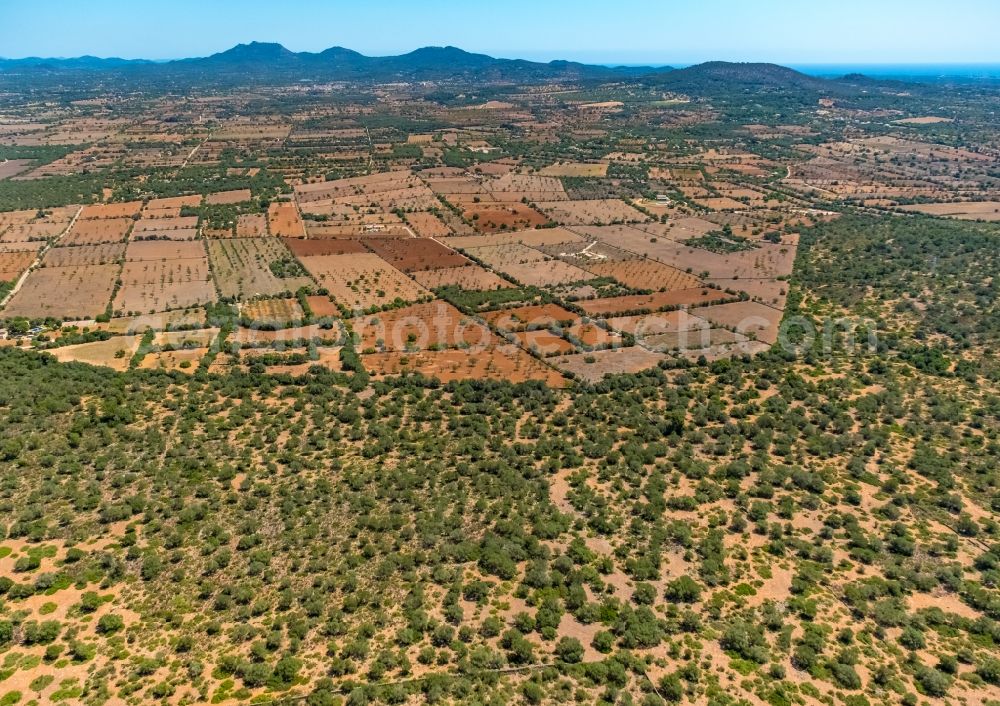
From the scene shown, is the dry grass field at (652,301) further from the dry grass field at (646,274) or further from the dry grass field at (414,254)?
the dry grass field at (414,254)

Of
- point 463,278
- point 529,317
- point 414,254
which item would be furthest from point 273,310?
point 529,317

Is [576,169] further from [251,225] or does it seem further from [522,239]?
[251,225]

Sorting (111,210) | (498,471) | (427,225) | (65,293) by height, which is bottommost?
(498,471)

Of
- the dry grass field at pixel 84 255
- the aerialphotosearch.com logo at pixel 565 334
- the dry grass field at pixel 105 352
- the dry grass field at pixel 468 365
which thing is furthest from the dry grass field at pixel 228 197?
the dry grass field at pixel 468 365

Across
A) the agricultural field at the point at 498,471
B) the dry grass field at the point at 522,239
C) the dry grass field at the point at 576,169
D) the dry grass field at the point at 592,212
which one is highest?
the dry grass field at the point at 576,169

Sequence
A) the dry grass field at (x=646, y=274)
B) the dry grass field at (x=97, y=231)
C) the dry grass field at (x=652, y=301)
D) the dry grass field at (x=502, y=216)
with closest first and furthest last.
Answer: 1. the dry grass field at (x=652, y=301)
2. the dry grass field at (x=646, y=274)
3. the dry grass field at (x=97, y=231)
4. the dry grass field at (x=502, y=216)

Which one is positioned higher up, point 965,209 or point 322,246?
point 965,209

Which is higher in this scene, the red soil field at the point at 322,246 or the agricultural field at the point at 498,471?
the red soil field at the point at 322,246

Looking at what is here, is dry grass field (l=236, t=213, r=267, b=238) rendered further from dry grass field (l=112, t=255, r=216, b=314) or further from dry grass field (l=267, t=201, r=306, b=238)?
dry grass field (l=112, t=255, r=216, b=314)

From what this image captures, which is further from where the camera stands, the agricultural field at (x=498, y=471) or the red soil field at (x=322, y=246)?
the red soil field at (x=322, y=246)

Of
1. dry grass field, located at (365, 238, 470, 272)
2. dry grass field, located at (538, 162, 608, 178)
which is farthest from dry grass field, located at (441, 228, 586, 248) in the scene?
dry grass field, located at (538, 162, 608, 178)

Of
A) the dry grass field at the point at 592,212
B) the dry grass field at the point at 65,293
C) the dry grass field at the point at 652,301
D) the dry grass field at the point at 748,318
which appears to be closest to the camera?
the dry grass field at the point at 748,318

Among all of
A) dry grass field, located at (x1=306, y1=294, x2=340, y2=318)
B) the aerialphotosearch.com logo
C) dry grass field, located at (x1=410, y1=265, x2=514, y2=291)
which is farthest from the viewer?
dry grass field, located at (x1=410, y1=265, x2=514, y2=291)
